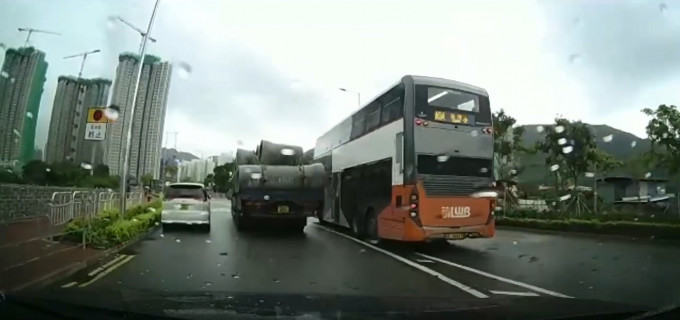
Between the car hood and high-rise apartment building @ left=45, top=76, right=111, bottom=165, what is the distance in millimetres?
2424

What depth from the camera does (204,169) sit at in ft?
41.8

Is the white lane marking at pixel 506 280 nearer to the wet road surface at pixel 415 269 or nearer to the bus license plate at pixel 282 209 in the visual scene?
the wet road surface at pixel 415 269

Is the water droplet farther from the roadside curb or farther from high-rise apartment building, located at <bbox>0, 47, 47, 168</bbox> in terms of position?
the roadside curb

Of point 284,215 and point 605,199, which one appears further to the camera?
point 284,215

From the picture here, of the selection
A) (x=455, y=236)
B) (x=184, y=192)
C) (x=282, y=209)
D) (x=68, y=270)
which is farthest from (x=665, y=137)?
(x=184, y=192)

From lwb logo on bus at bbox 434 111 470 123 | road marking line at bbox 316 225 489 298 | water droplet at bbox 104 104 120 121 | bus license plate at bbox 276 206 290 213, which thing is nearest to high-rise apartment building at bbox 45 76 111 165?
water droplet at bbox 104 104 120 121

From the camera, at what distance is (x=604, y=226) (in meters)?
8.12

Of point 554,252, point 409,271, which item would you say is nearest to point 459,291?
point 409,271

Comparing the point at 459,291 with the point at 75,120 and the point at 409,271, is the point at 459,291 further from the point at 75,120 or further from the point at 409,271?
the point at 75,120

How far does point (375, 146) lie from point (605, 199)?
470 centimetres

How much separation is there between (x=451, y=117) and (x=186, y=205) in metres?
8.26

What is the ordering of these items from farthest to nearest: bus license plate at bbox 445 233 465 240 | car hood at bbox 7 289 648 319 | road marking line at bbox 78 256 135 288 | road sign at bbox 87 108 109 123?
bus license plate at bbox 445 233 465 240
road sign at bbox 87 108 109 123
road marking line at bbox 78 256 135 288
car hood at bbox 7 289 648 319

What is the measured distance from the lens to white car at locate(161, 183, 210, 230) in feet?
46.8

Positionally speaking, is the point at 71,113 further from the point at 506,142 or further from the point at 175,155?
the point at 506,142
